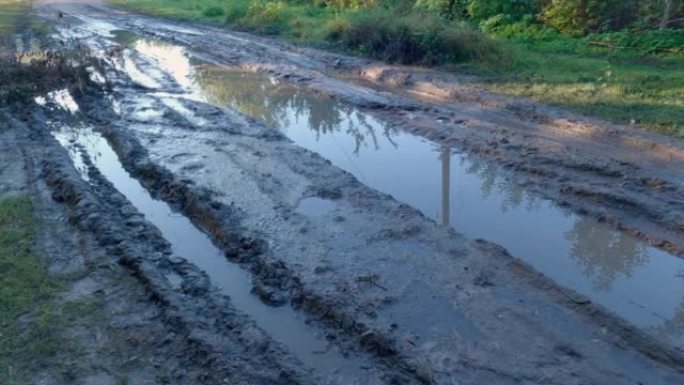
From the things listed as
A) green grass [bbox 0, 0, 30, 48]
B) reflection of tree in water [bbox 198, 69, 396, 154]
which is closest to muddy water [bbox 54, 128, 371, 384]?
reflection of tree in water [bbox 198, 69, 396, 154]

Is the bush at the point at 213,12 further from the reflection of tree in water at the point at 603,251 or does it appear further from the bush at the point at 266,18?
the reflection of tree in water at the point at 603,251

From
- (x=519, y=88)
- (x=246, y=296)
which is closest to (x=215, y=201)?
(x=246, y=296)

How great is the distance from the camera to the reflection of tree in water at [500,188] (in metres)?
8.89

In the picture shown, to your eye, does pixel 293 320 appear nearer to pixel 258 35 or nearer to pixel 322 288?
pixel 322 288

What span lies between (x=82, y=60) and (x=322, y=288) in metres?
10.9

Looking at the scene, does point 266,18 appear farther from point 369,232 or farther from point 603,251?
point 603,251

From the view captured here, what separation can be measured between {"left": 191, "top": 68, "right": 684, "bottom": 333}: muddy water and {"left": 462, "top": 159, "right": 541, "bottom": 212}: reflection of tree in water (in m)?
0.01

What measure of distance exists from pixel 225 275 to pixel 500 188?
4.42 metres

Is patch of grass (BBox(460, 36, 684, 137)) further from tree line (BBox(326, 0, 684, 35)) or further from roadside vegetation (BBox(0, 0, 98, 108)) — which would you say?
roadside vegetation (BBox(0, 0, 98, 108))

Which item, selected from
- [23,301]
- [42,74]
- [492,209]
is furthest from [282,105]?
[23,301]

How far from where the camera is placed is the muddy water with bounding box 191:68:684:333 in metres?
6.83

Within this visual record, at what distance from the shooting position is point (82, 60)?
14703mm

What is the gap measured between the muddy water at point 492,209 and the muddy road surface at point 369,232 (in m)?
0.03

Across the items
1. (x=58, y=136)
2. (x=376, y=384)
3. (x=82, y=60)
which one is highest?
(x=82, y=60)
